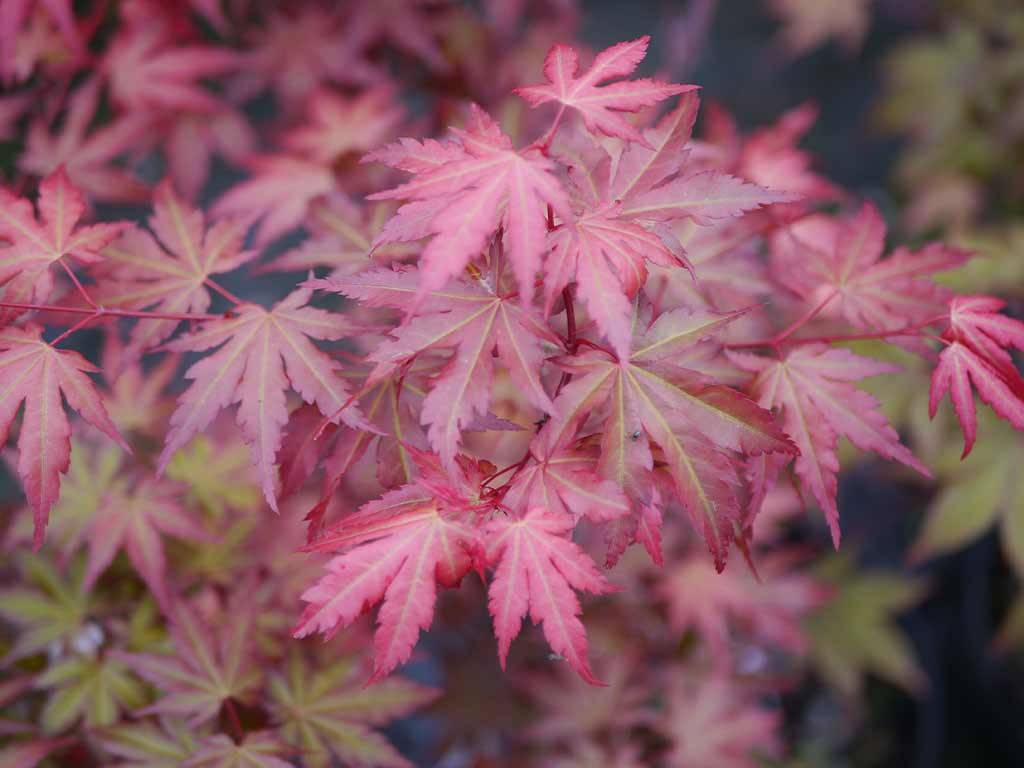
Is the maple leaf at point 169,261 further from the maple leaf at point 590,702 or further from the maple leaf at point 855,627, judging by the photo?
the maple leaf at point 855,627

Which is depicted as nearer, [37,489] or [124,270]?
[37,489]

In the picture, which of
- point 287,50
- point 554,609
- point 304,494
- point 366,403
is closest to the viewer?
point 554,609

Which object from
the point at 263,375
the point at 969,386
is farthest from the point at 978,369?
the point at 263,375

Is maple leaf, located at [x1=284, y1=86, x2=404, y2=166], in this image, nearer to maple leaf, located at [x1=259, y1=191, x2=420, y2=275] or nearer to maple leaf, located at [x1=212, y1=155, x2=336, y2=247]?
maple leaf, located at [x1=212, y1=155, x2=336, y2=247]

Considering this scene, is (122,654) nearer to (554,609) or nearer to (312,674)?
(312,674)

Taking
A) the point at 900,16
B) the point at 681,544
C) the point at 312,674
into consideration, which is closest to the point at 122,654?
the point at 312,674

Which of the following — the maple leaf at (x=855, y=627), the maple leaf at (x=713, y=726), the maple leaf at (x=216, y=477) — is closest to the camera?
the maple leaf at (x=216, y=477)

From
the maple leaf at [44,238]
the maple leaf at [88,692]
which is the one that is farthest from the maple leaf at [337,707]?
the maple leaf at [44,238]
